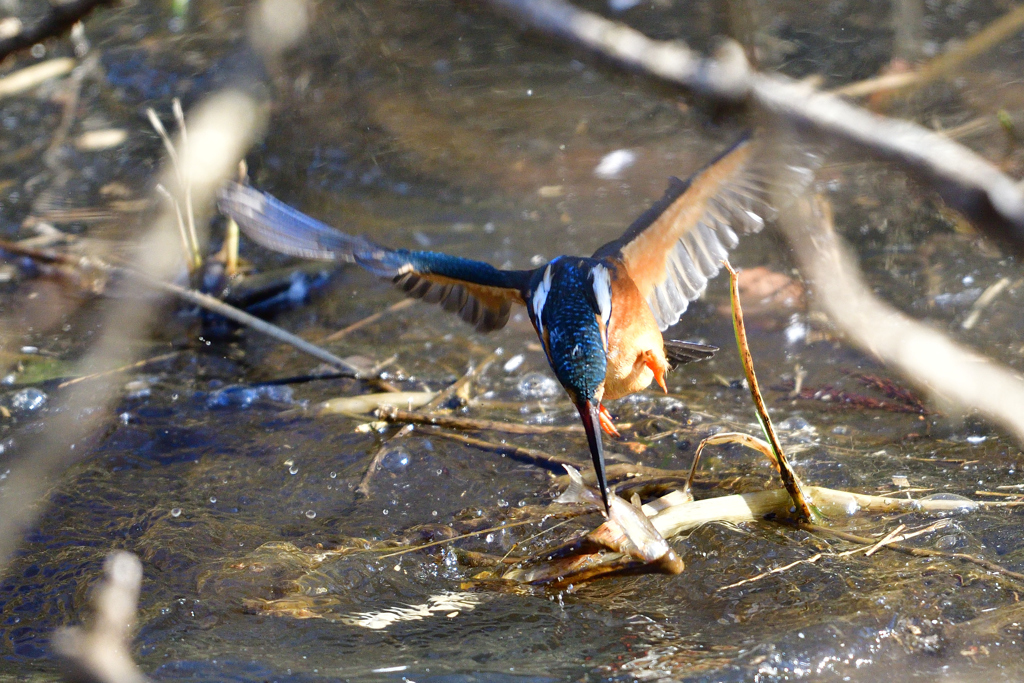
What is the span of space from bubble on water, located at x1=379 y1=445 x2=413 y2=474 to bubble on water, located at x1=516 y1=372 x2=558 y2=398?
0.75 m

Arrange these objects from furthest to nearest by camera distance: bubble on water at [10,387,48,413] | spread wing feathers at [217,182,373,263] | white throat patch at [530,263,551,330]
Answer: bubble on water at [10,387,48,413]
spread wing feathers at [217,182,373,263]
white throat patch at [530,263,551,330]

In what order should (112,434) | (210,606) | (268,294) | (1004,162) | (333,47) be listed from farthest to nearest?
1. (333,47)
2. (268,294)
3. (1004,162)
4. (112,434)
5. (210,606)

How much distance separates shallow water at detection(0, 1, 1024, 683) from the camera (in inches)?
93.3

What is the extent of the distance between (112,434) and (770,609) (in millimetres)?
2788

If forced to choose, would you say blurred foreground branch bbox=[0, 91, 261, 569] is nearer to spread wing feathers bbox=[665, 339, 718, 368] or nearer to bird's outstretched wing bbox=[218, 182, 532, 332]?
bird's outstretched wing bbox=[218, 182, 532, 332]

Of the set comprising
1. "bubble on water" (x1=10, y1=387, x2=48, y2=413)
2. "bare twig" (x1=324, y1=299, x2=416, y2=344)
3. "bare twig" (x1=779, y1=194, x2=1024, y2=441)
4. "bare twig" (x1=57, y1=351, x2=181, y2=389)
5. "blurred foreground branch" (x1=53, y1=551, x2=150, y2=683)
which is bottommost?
"blurred foreground branch" (x1=53, y1=551, x2=150, y2=683)

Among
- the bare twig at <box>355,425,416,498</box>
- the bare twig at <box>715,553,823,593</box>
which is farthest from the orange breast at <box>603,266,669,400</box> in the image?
the bare twig at <box>355,425,416,498</box>

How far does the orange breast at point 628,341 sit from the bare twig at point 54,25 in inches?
79.0

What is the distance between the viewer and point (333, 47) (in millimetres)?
7180

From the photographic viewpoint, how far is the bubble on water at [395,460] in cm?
344

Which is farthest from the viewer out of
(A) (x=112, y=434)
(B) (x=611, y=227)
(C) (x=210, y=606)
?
(B) (x=611, y=227)

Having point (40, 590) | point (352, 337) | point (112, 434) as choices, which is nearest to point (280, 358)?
point (352, 337)

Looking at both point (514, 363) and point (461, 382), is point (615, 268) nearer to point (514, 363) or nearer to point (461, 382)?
point (461, 382)

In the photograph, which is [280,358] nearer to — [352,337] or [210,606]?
[352,337]
